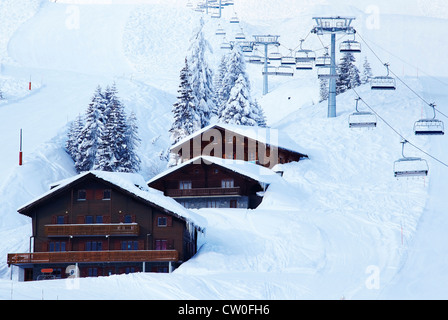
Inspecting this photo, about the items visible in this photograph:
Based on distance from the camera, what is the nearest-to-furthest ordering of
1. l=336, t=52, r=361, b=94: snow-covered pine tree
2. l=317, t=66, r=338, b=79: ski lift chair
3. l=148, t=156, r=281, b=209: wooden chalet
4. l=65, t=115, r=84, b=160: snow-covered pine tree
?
l=148, t=156, r=281, b=209: wooden chalet
l=65, t=115, r=84, b=160: snow-covered pine tree
l=317, t=66, r=338, b=79: ski lift chair
l=336, t=52, r=361, b=94: snow-covered pine tree

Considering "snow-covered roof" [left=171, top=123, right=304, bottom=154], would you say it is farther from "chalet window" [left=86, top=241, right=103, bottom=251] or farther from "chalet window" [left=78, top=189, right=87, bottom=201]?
"chalet window" [left=86, top=241, right=103, bottom=251]

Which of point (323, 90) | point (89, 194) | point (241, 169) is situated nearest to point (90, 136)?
point (241, 169)

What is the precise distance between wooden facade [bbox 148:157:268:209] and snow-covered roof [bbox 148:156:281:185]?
0.24 feet

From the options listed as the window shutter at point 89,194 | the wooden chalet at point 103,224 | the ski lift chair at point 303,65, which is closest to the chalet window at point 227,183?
the wooden chalet at point 103,224

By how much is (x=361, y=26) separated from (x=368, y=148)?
4592 inches

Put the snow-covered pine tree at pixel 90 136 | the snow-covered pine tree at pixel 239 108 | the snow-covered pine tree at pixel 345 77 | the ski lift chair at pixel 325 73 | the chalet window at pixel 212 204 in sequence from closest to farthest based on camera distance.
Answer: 1. the chalet window at pixel 212 204
2. the snow-covered pine tree at pixel 90 136
3. the ski lift chair at pixel 325 73
4. the snow-covered pine tree at pixel 239 108
5. the snow-covered pine tree at pixel 345 77

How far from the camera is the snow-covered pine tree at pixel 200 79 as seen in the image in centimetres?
8638

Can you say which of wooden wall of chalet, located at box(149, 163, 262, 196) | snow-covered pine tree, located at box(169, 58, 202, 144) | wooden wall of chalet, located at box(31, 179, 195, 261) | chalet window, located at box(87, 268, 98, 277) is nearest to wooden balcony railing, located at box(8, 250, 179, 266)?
chalet window, located at box(87, 268, 98, 277)

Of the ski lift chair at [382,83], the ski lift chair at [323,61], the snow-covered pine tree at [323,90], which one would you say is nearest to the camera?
the ski lift chair at [382,83]

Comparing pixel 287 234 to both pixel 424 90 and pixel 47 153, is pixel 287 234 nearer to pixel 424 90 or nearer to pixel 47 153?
pixel 47 153

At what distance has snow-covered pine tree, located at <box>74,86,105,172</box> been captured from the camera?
80.3m

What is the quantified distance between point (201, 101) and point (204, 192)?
17.6 m

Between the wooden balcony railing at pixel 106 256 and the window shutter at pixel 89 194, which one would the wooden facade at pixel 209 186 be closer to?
the window shutter at pixel 89 194
